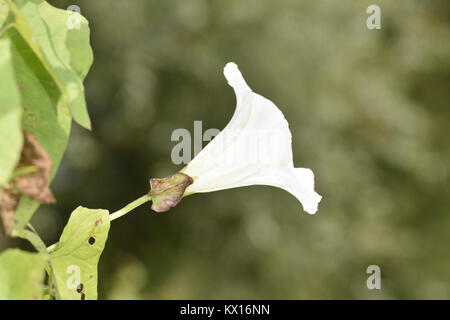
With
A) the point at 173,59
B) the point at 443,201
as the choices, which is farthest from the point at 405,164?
the point at 173,59

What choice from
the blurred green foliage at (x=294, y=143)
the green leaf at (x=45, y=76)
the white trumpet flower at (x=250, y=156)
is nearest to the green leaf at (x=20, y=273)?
the green leaf at (x=45, y=76)

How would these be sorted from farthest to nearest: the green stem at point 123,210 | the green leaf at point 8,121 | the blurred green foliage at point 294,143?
1. the blurred green foliage at point 294,143
2. the green stem at point 123,210
3. the green leaf at point 8,121

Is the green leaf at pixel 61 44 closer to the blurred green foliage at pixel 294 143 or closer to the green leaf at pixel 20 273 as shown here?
the green leaf at pixel 20 273

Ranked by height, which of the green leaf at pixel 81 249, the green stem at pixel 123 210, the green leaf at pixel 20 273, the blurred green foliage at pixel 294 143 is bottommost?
the green leaf at pixel 20 273

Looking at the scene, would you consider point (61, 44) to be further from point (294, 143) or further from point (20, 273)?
point (294, 143)

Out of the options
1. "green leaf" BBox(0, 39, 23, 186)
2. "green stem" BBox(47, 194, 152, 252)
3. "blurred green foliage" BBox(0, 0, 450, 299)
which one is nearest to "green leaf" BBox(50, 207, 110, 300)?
"green stem" BBox(47, 194, 152, 252)

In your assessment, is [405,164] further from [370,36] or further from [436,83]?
[436,83]

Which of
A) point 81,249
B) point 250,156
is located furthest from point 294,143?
point 81,249
